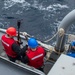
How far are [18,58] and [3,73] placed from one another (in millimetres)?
1206

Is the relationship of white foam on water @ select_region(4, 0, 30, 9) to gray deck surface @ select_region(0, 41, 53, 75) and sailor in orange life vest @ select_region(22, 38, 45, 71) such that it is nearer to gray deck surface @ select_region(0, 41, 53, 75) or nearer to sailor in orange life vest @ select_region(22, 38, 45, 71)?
gray deck surface @ select_region(0, 41, 53, 75)

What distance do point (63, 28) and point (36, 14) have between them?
48.3 feet

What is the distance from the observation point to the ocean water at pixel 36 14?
2323cm

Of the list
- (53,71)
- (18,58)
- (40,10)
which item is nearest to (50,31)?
(40,10)

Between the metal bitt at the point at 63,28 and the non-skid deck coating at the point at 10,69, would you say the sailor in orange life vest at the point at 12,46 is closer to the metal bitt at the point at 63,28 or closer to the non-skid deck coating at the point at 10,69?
the non-skid deck coating at the point at 10,69

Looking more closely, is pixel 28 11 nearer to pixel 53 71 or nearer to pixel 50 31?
pixel 50 31

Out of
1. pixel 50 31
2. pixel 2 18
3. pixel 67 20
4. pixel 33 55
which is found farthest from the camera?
pixel 2 18

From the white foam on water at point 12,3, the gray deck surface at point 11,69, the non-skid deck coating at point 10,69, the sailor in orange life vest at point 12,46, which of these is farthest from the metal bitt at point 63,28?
the white foam on water at point 12,3

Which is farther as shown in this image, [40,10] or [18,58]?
[40,10]

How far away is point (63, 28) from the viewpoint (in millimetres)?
11180

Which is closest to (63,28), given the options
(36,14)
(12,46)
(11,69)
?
(12,46)

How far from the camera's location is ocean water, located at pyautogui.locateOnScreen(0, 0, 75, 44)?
23.2 m

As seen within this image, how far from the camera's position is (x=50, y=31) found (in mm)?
23031

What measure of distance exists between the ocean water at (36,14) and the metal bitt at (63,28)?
10181mm
